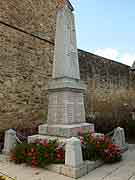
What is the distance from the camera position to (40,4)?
9.23 meters

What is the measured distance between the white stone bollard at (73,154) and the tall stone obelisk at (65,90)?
775mm

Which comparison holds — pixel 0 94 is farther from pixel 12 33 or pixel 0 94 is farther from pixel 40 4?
pixel 40 4

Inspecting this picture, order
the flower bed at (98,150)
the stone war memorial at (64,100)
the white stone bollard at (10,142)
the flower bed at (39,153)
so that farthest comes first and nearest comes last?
the white stone bollard at (10,142) → the stone war memorial at (64,100) → the flower bed at (98,150) → the flower bed at (39,153)

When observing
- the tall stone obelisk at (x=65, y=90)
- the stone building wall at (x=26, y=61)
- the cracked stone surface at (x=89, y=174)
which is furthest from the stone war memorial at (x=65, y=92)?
the stone building wall at (x=26, y=61)

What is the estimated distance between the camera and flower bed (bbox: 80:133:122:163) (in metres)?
4.06

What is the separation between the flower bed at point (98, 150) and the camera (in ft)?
13.3

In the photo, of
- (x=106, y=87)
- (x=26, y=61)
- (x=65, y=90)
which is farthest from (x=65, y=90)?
(x=106, y=87)

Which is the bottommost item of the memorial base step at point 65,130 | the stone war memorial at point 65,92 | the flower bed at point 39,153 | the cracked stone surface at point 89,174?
the cracked stone surface at point 89,174

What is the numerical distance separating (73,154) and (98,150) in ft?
3.23

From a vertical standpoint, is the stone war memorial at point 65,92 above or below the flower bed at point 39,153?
above

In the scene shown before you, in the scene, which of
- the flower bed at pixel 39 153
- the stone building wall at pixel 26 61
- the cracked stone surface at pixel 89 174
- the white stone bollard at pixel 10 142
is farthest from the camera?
the stone building wall at pixel 26 61

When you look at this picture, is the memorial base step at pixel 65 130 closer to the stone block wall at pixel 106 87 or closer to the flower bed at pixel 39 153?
the flower bed at pixel 39 153

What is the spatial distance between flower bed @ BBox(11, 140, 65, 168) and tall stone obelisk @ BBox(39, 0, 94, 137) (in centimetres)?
45

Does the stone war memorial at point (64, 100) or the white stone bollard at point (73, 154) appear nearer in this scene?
the white stone bollard at point (73, 154)
